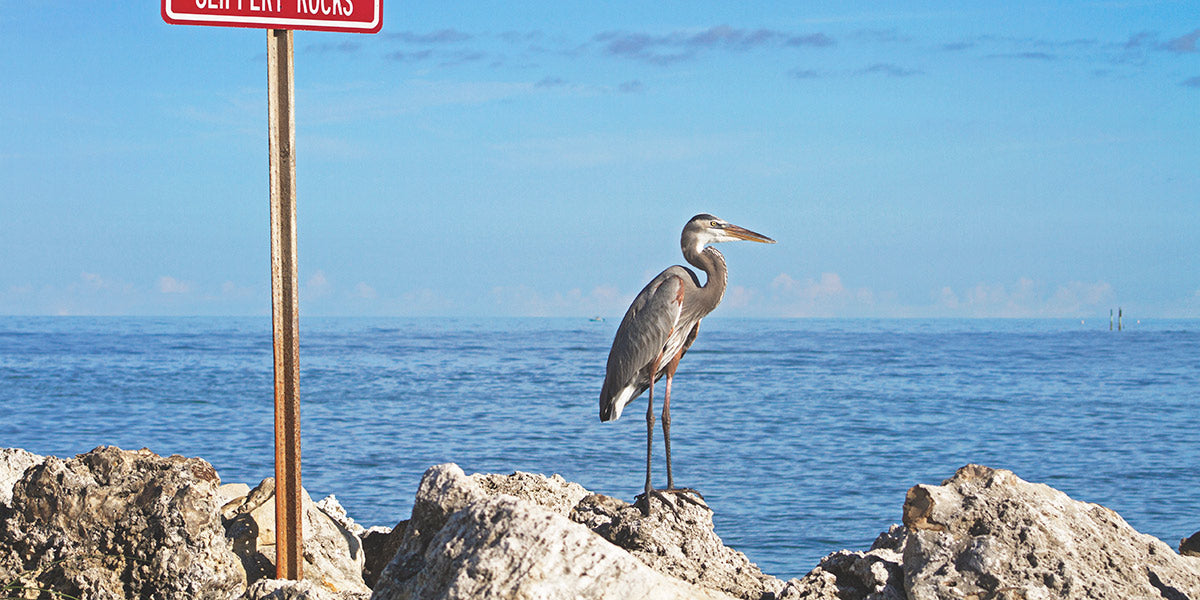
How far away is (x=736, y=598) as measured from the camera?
417cm

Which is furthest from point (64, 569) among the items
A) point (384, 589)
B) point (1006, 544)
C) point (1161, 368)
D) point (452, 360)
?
point (1161, 368)

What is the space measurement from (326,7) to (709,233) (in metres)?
2.32

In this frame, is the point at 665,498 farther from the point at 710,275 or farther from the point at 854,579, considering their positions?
the point at 710,275

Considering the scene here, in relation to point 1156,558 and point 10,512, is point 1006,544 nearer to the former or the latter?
point 1156,558

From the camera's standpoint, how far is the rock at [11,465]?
5.17m

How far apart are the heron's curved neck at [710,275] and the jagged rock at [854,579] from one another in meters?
1.63

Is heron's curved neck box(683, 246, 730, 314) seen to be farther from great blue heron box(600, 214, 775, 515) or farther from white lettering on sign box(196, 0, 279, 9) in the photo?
white lettering on sign box(196, 0, 279, 9)

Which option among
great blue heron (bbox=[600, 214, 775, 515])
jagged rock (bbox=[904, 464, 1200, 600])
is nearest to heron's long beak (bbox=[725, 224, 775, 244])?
great blue heron (bbox=[600, 214, 775, 515])

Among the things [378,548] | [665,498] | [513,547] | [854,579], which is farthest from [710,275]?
[513,547]

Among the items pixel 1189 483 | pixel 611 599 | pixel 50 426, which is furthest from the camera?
pixel 50 426

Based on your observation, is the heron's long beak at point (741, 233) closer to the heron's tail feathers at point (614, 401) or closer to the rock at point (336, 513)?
the heron's tail feathers at point (614, 401)

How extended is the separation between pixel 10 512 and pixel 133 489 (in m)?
0.52

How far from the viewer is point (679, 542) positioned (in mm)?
4711

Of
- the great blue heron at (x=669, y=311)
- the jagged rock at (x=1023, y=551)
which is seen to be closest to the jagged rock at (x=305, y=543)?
the great blue heron at (x=669, y=311)
